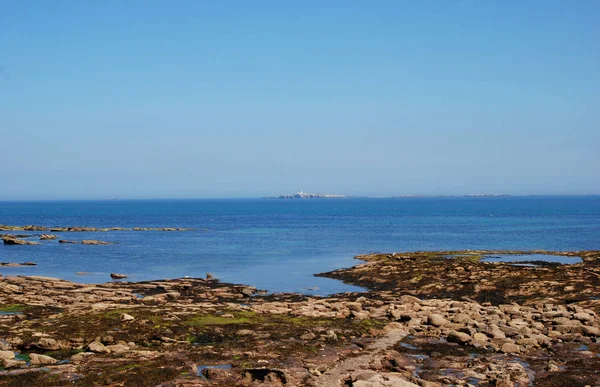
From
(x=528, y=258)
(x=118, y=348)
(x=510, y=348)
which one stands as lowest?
(x=528, y=258)

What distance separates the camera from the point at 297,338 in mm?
27828

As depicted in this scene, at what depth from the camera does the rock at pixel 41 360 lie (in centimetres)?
2267

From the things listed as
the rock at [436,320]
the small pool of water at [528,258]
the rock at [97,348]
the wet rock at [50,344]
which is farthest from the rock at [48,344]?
the small pool of water at [528,258]

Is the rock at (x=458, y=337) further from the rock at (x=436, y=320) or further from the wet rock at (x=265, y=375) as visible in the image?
the wet rock at (x=265, y=375)

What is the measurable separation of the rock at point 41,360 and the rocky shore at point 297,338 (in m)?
0.04

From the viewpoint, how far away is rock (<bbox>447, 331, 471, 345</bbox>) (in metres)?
27.6

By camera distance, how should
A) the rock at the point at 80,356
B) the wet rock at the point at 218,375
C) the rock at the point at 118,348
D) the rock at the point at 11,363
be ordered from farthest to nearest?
the rock at the point at 118,348 < the rock at the point at 80,356 < the rock at the point at 11,363 < the wet rock at the point at 218,375

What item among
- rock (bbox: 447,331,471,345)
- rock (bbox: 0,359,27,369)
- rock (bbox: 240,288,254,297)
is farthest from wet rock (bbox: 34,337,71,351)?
rock (bbox: 240,288,254,297)

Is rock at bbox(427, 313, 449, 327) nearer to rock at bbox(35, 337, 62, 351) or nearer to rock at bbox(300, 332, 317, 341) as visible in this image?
rock at bbox(300, 332, 317, 341)

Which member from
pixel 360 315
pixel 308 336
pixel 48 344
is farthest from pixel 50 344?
pixel 360 315

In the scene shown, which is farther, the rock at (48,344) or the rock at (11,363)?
the rock at (48,344)

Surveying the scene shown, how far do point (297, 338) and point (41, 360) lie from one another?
1082cm

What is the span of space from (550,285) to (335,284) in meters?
17.1

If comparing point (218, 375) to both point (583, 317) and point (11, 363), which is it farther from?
point (583, 317)
